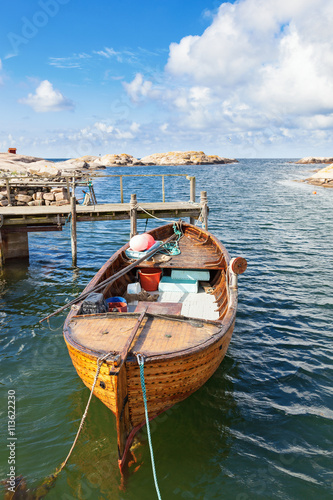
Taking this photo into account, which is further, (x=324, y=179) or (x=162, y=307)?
(x=324, y=179)

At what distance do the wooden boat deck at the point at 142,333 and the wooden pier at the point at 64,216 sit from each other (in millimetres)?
9315

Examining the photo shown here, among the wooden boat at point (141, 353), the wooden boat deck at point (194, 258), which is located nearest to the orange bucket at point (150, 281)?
the wooden boat deck at point (194, 258)

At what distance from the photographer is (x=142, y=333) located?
6.09 meters

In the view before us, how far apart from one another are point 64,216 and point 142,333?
1122cm

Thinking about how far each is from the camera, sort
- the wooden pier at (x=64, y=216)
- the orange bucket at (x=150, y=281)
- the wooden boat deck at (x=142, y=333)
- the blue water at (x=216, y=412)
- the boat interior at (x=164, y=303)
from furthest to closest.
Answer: the wooden pier at (x=64, y=216) → the orange bucket at (x=150, y=281) → the boat interior at (x=164, y=303) → the wooden boat deck at (x=142, y=333) → the blue water at (x=216, y=412)

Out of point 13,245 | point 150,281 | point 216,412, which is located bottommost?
point 216,412

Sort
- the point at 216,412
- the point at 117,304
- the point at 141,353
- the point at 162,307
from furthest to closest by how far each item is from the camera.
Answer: the point at 162,307 < the point at 117,304 < the point at 216,412 < the point at 141,353

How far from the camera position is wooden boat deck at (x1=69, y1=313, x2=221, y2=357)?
18.4 feet

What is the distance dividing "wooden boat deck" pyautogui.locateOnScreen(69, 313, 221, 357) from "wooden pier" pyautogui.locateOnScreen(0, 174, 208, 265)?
30.6 feet

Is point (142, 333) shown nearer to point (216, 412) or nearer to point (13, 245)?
point (216, 412)

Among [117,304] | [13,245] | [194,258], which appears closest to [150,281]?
[194,258]

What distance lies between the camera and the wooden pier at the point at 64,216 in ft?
50.3

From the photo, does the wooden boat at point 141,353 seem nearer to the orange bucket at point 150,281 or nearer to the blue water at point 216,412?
the blue water at point 216,412

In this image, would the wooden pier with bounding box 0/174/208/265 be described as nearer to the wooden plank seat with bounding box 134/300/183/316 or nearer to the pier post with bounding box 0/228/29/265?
the pier post with bounding box 0/228/29/265
